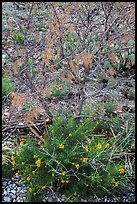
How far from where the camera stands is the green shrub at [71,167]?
279 centimetres

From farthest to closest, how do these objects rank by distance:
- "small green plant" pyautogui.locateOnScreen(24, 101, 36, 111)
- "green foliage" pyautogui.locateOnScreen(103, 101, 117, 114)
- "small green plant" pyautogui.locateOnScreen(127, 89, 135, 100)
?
1. "small green plant" pyautogui.locateOnScreen(127, 89, 135, 100)
2. "green foliage" pyautogui.locateOnScreen(103, 101, 117, 114)
3. "small green plant" pyautogui.locateOnScreen(24, 101, 36, 111)

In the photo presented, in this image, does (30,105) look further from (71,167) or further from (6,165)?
(71,167)

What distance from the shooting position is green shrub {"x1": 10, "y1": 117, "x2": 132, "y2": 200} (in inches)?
110

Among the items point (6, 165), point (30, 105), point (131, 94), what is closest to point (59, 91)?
point (30, 105)

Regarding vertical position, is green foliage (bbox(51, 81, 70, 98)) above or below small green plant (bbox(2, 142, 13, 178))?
above

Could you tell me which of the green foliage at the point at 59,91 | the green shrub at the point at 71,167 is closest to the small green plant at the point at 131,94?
the green foliage at the point at 59,91

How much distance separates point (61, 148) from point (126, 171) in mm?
618

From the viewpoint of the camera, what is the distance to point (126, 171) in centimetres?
294

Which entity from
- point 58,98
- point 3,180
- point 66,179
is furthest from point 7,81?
point 66,179

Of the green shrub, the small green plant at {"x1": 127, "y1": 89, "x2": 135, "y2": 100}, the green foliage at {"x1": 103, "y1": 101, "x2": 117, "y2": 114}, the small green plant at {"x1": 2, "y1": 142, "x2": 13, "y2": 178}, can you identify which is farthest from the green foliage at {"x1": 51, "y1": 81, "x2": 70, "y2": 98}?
the small green plant at {"x1": 2, "y1": 142, "x2": 13, "y2": 178}

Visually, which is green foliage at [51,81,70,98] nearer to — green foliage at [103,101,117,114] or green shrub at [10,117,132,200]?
green foliage at [103,101,117,114]

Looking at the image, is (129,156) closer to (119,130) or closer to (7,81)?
(119,130)

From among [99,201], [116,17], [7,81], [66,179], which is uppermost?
[116,17]

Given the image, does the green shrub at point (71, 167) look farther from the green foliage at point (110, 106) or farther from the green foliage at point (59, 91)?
the green foliage at point (59, 91)
